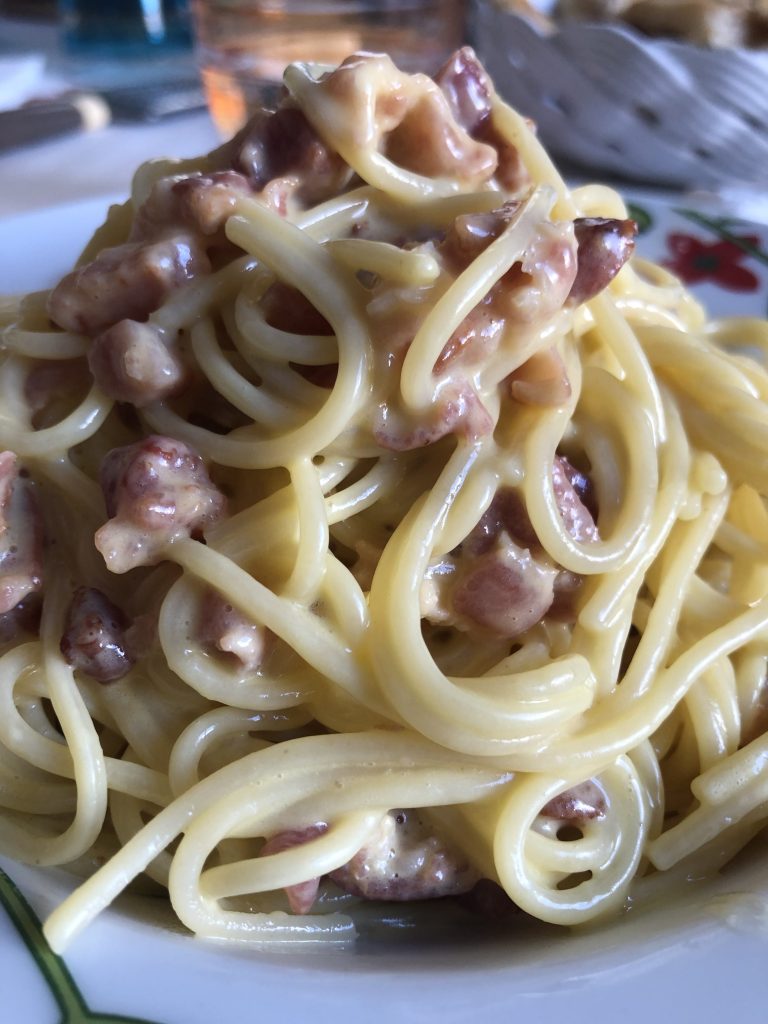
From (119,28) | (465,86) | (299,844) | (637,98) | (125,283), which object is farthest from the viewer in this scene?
(119,28)

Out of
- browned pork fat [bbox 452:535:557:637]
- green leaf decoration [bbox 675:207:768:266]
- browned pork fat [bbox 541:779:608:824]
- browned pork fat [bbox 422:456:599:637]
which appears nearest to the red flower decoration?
green leaf decoration [bbox 675:207:768:266]

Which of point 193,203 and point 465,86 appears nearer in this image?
point 193,203

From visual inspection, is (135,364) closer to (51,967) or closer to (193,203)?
(193,203)

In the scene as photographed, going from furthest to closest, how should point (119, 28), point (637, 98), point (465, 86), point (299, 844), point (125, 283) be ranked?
point (119, 28) < point (637, 98) < point (465, 86) < point (125, 283) < point (299, 844)

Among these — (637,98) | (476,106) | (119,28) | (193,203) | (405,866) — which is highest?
(476,106)

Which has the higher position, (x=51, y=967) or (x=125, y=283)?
(x=125, y=283)

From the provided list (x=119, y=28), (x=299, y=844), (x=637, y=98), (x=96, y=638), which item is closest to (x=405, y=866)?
(x=299, y=844)
